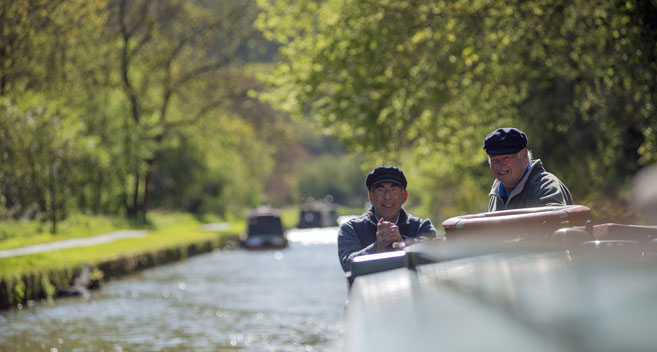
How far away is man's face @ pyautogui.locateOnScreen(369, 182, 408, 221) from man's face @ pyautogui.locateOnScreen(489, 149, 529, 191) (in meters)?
0.61

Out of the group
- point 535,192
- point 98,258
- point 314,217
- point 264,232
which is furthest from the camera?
point 314,217

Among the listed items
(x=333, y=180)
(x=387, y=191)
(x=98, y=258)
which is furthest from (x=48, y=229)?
(x=333, y=180)

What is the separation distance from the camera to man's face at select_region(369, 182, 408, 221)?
587 cm

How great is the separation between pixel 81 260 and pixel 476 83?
13.9 metres

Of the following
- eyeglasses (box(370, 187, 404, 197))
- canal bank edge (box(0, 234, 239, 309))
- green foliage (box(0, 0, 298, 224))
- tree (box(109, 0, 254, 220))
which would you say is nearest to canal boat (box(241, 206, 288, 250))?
green foliage (box(0, 0, 298, 224))

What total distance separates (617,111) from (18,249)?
17.6 meters

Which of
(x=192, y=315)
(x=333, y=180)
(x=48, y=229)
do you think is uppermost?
(x=333, y=180)

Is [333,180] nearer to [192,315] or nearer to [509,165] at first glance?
[192,315]

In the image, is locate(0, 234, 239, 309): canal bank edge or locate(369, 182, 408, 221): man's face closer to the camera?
locate(369, 182, 408, 221): man's face

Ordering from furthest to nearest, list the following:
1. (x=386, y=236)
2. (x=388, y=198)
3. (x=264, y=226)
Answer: (x=264, y=226) < (x=388, y=198) < (x=386, y=236)

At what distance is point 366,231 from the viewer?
19.5 feet

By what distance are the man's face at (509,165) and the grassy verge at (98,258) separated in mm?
16930

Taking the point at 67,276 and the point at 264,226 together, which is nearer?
the point at 67,276

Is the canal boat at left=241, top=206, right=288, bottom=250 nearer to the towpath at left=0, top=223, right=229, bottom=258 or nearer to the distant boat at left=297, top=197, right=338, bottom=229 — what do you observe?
the towpath at left=0, top=223, right=229, bottom=258
